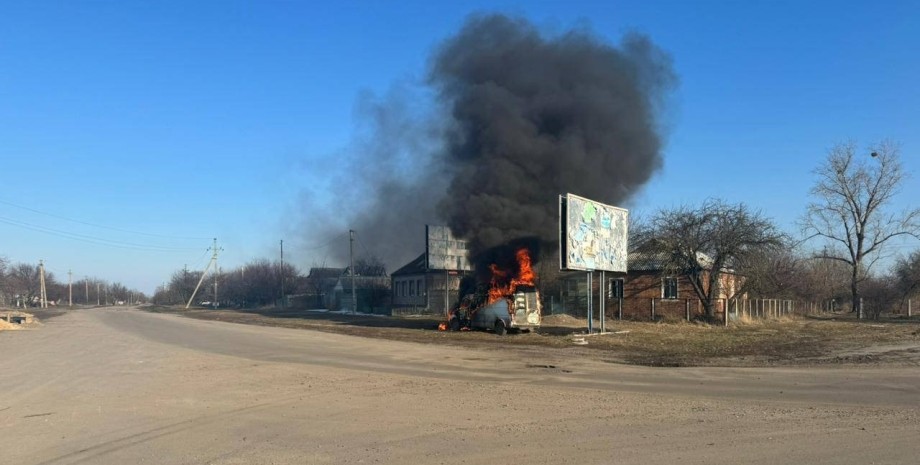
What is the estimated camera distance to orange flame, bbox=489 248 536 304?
97.9 feet

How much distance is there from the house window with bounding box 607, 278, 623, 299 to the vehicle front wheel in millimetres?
15318

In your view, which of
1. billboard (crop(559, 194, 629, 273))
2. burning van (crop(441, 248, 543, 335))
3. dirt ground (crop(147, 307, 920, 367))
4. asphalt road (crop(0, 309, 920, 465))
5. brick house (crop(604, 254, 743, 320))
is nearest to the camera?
asphalt road (crop(0, 309, 920, 465))

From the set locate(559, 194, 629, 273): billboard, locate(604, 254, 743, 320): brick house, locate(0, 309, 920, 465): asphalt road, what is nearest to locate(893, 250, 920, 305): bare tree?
locate(604, 254, 743, 320): brick house

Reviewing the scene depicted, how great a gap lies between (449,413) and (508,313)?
19.5 m

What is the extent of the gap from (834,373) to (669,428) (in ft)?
26.6

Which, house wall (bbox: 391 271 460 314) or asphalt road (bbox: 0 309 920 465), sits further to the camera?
house wall (bbox: 391 271 460 314)

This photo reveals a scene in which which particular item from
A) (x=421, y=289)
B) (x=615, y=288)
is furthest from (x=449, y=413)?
(x=421, y=289)

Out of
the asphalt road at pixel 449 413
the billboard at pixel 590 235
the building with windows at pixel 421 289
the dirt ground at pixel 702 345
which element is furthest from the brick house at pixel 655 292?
the asphalt road at pixel 449 413

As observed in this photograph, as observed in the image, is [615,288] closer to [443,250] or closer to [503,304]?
[443,250]

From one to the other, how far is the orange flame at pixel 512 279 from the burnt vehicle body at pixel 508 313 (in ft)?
1.27

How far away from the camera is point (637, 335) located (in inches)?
1069

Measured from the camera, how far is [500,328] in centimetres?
2886

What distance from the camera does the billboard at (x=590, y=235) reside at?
2614 centimetres

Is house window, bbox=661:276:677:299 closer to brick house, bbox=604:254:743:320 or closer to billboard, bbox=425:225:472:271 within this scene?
brick house, bbox=604:254:743:320
